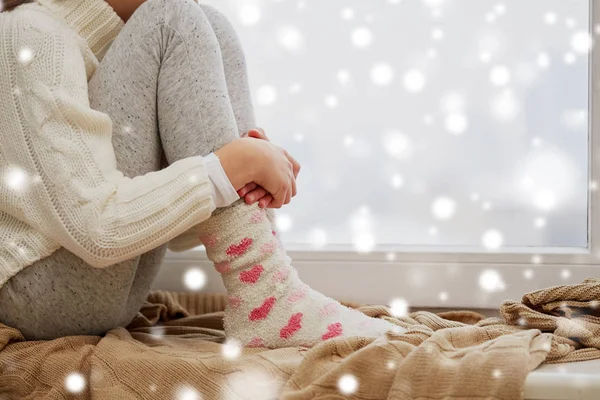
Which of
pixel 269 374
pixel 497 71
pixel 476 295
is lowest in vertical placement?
pixel 476 295

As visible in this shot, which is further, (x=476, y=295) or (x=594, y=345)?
(x=476, y=295)

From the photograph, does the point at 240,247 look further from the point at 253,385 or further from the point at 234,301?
the point at 253,385

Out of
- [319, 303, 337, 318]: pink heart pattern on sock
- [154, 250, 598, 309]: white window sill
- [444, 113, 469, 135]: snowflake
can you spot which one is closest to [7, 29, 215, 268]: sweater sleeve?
[319, 303, 337, 318]: pink heart pattern on sock

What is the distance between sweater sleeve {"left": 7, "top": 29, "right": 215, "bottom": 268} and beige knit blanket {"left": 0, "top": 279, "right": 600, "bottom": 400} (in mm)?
139

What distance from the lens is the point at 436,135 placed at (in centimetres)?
135

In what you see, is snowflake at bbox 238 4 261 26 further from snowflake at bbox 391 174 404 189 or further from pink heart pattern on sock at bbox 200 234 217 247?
pink heart pattern on sock at bbox 200 234 217 247

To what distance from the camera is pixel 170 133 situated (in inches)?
37.4

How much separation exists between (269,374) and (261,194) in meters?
0.24

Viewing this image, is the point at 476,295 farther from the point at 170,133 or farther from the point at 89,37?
the point at 89,37

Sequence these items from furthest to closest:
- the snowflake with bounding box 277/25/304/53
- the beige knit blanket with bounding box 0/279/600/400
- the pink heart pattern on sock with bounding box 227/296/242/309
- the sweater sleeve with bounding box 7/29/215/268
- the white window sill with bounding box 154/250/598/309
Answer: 1. the snowflake with bounding box 277/25/304/53
2. the white window sill with bounding box 154/250/598/309
3. the pink heart pattern on sock with bounding box 227/296/242/309
4. the sweater sleeve with bounding box 7/29/215/268
5. the beige knit blanket with bounding box 0/279/600/400

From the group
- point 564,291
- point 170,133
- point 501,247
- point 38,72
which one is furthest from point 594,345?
point 38,72

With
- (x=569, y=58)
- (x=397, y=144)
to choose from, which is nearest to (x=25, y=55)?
(x=397, y=144)

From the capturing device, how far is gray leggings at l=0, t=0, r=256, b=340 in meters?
0.93

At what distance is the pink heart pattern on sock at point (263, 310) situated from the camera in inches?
36.8
